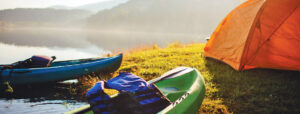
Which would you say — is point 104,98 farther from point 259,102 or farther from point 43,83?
point 43,83

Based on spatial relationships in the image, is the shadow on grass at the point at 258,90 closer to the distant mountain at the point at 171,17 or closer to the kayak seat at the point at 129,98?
the kayak seat at the point at 129,98

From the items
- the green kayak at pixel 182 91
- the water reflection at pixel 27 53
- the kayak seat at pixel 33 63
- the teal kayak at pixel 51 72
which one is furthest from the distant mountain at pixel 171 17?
the green kayak at pixel 182 91

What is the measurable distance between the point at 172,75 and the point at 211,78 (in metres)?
2.03

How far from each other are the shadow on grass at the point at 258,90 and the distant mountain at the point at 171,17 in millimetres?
99655

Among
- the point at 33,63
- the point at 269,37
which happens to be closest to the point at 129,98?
the point at 33,63

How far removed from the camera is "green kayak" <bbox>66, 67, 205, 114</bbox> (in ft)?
8.31

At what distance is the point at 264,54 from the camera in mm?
5672

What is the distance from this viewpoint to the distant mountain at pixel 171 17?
117 meters

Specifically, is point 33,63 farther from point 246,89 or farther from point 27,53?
point 27,53

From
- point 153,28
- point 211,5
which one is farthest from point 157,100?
point 211,5

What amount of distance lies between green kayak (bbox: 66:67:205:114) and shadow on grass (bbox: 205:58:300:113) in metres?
1.01

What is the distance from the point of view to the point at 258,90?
179 inches

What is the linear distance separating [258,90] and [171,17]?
135958 millimetres

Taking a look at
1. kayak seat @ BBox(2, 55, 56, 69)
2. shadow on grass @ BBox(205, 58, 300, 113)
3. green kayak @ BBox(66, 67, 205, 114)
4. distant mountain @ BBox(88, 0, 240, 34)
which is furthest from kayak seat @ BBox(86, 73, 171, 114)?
distant mountain @ BBox(88, 0, 240, 34)
